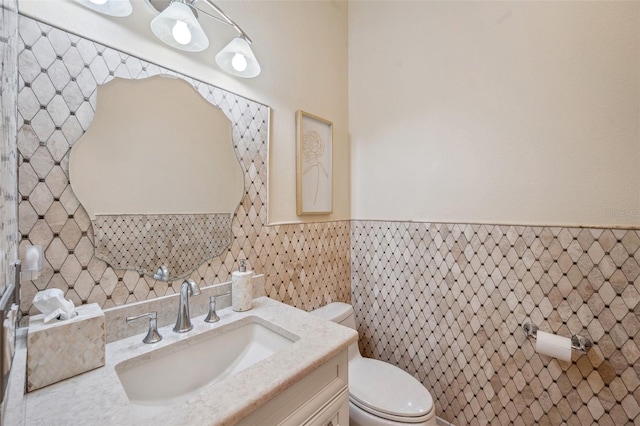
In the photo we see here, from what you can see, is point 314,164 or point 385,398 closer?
point 385,398

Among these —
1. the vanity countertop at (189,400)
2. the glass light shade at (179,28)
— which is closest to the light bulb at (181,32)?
the glass light shade at (179,28)

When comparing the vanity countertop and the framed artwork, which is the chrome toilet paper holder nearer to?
the vanity countertop

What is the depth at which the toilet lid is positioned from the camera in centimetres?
116

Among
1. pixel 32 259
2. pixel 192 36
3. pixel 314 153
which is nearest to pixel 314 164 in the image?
pixel 314 153

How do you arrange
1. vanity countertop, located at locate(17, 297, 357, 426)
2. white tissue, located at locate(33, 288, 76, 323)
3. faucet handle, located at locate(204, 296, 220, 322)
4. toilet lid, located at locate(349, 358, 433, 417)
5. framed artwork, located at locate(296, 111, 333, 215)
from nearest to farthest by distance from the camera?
vanity countertop, located at locate(17, 297, 357, 426) < white tissue, located at locate(33, 288, 76, 323) < faucet handle, located at locate(204, 296, 220, 322) < toilet lid, located at locate(349, 358, 433, 417) < framed artwork, located at locate(296, 111, 333, 215)

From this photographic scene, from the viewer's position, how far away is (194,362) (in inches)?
36.2

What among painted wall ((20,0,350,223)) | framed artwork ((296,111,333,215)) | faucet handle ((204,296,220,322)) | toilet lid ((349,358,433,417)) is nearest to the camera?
painted wall ((20,0,350,223))

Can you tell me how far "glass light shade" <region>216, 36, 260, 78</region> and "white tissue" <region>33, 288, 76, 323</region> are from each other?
1015 millimetres

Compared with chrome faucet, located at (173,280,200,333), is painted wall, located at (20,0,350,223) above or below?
above

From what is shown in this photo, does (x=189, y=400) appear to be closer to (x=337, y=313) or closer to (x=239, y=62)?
(x=337, y=313)

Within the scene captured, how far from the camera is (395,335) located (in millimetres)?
1696

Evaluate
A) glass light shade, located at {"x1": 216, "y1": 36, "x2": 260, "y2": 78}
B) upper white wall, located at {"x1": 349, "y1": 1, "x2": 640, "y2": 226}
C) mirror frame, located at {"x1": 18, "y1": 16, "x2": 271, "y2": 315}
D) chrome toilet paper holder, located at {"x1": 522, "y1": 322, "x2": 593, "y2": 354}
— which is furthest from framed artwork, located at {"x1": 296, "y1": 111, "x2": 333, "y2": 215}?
chrome toilet paper holder, located at {"x1": 522, "y1": 322, "x2": 593, "y2": 354}

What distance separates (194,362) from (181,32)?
47.1 inches

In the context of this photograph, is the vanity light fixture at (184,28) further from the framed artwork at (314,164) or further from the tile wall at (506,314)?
the tile wall at (506,314)
